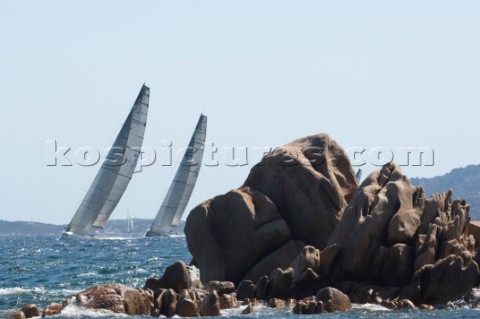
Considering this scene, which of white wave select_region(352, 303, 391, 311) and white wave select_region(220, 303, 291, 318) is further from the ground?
white wave select_region(352, 303, 391, 311)

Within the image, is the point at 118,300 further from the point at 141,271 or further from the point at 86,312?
the point at 141,271

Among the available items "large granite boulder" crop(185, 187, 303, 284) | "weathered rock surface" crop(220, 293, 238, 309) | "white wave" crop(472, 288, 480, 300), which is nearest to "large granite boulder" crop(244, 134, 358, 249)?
"large granite boulder" crop(185, 187, 303, 284)

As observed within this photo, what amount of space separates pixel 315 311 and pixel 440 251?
16.2ft

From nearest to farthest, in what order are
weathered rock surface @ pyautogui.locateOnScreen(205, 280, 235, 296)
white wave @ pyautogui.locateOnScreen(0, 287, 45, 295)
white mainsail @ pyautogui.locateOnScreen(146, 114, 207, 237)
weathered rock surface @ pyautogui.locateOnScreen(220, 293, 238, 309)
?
Answer: weathered rock surface @ pyautogui.locateOnScreen(220, 293, 238, 309)
weathered rock surface @ pyautogui.locateOnScreen(205, 280, 235, 296)
white wave @ pyautogui.locateOnScreen(0, 287, 45, 295)
white mainsail @ pyautogui.locateOnScreen(146, 114, 207, 237)

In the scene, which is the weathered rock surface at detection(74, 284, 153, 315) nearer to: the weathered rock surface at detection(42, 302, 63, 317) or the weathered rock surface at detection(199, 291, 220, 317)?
the weathered rock surface at detection(42, 302, 63, 317)

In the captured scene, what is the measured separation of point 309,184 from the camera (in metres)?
36.3

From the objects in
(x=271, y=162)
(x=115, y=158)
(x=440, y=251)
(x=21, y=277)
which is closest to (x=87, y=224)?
(x=115, y=158)

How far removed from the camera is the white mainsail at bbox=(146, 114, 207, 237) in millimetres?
107812

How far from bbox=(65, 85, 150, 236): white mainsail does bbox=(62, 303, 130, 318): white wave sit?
220 feet

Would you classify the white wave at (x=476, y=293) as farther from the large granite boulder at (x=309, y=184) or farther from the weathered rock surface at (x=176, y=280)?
the weathered rock surface at (x=176, y=280)

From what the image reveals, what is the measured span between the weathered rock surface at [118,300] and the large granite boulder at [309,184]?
25.2 feet

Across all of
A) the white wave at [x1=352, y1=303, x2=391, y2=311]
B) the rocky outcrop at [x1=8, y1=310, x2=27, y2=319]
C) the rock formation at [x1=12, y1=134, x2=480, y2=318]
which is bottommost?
the rocky outcrop at [x1=8, y1=310, x2=27, y2=319]

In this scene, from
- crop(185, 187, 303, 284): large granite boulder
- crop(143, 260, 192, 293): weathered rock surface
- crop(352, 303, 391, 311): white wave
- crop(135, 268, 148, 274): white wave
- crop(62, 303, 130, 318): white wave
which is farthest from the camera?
crop(135, 268, 148, 274): white wave

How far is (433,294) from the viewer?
101 ft
